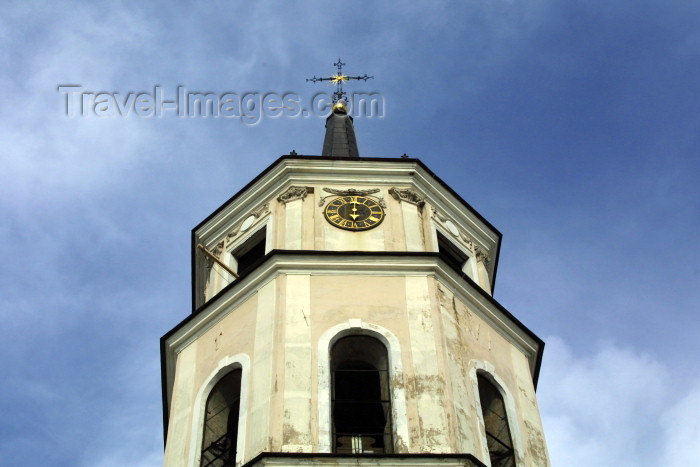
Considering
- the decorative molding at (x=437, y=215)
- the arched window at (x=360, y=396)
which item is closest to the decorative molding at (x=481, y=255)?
the decorative molding at (x=437, y=215)

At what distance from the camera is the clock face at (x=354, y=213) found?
90.4 ft

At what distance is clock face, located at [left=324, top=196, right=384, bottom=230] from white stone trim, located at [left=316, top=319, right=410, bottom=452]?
11.5 ft

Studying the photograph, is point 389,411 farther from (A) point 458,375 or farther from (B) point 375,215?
(B) point 375,215

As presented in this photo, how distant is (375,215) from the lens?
91.6 feet

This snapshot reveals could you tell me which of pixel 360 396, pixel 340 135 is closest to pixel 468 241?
pixel 360 396

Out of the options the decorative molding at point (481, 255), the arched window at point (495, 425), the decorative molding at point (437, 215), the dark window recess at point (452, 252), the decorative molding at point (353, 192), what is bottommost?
the arched window at point (495, 425)

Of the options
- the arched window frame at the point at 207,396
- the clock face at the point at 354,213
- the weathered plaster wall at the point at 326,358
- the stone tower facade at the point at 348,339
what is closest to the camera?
the weathered plaster wall at the point at 326,358

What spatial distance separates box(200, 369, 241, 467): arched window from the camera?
76.5 ft

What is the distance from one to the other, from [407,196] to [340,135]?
7556mm

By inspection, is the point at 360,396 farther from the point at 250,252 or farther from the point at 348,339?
the point at 250,252

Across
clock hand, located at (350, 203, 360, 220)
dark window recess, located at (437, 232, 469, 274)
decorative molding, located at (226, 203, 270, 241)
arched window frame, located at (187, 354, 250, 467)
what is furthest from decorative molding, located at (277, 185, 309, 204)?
arched window frame, located at (187, 354, 250, 467)

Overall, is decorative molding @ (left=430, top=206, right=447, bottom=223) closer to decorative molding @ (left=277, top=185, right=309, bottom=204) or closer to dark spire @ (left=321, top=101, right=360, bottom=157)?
decorative molding @ (left=277, top=185, right=309, bottom=204)

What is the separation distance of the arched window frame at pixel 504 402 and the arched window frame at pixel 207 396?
3781 millimetres

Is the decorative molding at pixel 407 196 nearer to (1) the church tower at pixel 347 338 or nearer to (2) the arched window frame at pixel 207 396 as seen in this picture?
(1) the church tower at pixel 347 338
